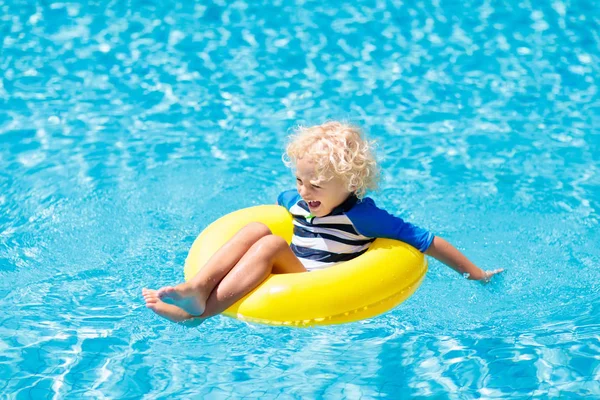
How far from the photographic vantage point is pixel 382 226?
4480mm

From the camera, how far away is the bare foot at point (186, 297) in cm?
406

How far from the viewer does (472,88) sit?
24.1 ft

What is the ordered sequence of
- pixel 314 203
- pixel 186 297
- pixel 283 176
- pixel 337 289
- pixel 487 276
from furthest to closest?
pixel 283 176
pixel 487 276
pixel 314 203
pixel 337 289
pixel 186 297

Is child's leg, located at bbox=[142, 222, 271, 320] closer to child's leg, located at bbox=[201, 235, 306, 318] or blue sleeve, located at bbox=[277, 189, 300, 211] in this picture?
child's leg, located at bbox=[201, 235, 306, 318]

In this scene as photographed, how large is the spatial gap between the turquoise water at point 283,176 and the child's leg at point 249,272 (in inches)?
12.6

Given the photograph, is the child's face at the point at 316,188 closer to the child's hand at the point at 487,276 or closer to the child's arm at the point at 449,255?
the child's arm at the point at 449,255

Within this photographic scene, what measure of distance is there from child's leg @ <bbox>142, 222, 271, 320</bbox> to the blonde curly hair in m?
0.43

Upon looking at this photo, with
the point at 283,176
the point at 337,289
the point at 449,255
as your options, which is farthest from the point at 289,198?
the point at 283,176

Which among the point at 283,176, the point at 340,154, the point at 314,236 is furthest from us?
the point at 283,176

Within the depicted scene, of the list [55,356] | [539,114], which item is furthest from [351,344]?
[539,114]

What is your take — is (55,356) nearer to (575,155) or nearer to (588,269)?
(588,269)

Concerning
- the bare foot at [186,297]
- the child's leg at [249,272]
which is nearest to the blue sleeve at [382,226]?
the child's leg at [249,272]

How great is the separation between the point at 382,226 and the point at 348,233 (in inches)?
7.2

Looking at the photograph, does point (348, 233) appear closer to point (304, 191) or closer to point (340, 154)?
point (304, 191)
